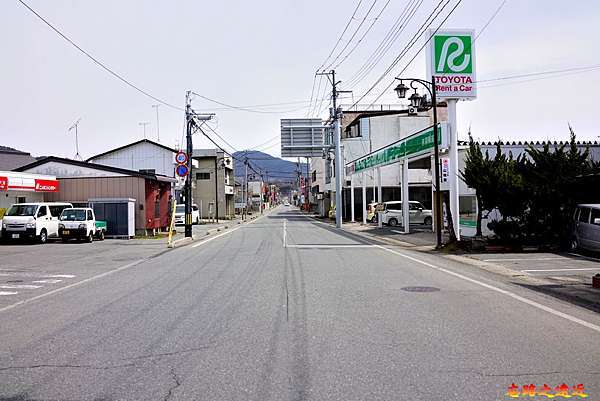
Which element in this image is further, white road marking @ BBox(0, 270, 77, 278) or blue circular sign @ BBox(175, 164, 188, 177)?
blue circular sign @ BBox(175, 164, 188, 177)

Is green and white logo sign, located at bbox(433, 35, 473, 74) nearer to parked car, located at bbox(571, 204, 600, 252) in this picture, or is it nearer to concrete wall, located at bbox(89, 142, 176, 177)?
parked car, located at bbox(571, 204, 600, 252)

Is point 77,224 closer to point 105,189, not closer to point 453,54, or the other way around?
point 105,189

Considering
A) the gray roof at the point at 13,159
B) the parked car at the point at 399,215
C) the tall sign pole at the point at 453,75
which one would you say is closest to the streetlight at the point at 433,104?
the tall sign pole at the point at 453,75

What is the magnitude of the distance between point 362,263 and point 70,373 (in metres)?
11.4

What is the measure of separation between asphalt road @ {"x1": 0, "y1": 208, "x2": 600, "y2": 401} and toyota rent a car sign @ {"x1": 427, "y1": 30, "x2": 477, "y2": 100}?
1236cm

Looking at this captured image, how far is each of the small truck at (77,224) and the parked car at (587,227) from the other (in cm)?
2096

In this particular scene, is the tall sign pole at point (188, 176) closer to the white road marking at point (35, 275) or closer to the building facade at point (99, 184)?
the building facade at point (99, 184)

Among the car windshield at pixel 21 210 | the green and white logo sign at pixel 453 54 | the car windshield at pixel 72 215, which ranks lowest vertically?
the car windshield at pixel 72 215

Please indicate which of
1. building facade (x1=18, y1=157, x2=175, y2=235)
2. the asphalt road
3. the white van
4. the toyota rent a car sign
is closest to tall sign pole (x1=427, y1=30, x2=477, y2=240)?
the toyota rent a car sign

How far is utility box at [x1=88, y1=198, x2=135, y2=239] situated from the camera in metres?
30.1

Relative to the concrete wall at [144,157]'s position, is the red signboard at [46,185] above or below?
below

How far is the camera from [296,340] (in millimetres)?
7023

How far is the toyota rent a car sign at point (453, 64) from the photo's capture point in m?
22.8

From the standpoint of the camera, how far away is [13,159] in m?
52.6
